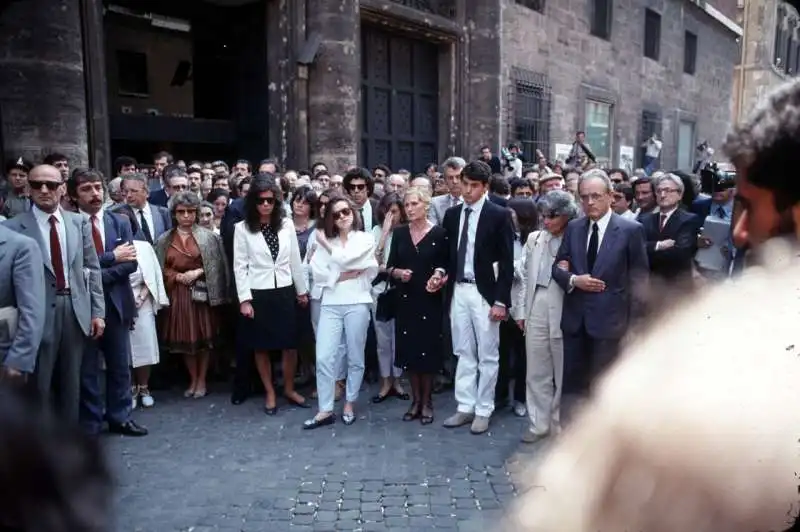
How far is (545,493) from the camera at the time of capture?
114cm

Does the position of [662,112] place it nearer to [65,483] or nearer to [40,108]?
[40,108]

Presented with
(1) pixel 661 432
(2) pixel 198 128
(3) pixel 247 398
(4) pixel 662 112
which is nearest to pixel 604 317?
(3) pixel 247 398

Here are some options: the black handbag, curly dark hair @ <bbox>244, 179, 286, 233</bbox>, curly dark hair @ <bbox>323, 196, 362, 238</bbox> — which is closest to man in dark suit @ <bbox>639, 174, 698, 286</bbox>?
the black handbag

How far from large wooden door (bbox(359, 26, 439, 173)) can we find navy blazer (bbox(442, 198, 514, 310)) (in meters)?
7.03

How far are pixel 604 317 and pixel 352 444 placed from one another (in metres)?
2.06

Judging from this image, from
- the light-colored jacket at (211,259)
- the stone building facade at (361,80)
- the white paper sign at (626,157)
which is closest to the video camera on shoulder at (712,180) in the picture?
the light-colored jacket at (211,259)

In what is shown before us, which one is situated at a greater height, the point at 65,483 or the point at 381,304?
the point at 65,483

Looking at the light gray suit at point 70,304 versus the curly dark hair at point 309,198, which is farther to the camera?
the curly dark hair at point 309,198

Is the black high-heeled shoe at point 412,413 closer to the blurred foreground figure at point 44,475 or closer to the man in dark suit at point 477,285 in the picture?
the man in dark suit at point 477,285

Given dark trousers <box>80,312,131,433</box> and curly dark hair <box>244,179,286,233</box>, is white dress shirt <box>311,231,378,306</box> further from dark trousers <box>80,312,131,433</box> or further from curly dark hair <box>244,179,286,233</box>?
dark trousers <box>80,312,131,433</box>

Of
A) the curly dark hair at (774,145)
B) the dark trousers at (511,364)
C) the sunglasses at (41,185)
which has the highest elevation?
the curly dark hair at (774,145)

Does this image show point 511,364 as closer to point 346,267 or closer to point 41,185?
point 346,267

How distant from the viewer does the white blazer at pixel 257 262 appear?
599 centimetres

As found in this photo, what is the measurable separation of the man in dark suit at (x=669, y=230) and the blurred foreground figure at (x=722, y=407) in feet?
15.1
